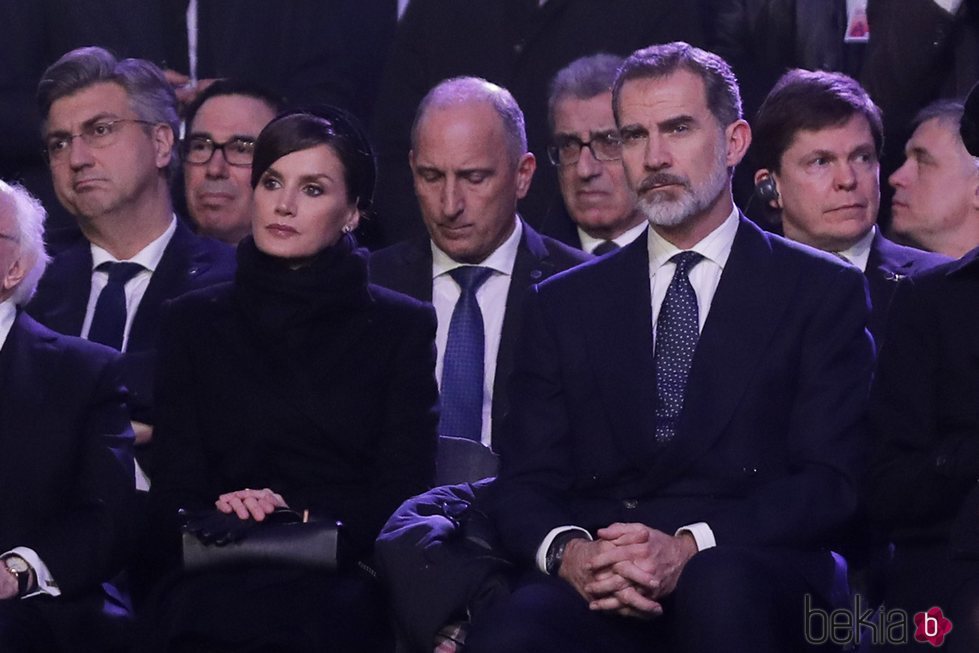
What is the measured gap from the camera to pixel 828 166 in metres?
4.84

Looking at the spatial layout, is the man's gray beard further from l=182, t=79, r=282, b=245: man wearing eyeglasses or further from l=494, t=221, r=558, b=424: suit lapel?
l=182, t=79, r=282, b=245: man wearing eyeglasses

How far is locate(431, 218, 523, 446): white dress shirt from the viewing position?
4.74 meters

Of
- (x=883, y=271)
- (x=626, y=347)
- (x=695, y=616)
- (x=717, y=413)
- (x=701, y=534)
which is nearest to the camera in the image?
(x=695, y=616)

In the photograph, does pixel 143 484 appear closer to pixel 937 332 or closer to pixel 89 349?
pixel 89 349

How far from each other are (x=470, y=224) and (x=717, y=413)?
4.57ft

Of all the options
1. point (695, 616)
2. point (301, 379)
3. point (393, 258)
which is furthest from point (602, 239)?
point (695, 616)

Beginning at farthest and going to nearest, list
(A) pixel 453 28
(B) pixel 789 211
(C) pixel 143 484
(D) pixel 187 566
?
1. (A) pixel 453 28
2. (B) pixel 789 211
3. (C) pixel 143 484
4. (D) pixel 187 566

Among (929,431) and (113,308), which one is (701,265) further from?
(113,308)

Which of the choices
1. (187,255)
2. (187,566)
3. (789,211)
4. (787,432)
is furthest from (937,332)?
(187,255)

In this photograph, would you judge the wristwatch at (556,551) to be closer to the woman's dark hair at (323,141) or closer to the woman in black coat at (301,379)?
the woman in black coat at (301,379)

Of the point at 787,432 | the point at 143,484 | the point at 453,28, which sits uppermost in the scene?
the point at 453,28

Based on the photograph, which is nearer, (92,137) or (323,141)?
(323,141)

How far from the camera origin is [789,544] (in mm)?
3582

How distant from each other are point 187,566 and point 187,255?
4.39 ft
